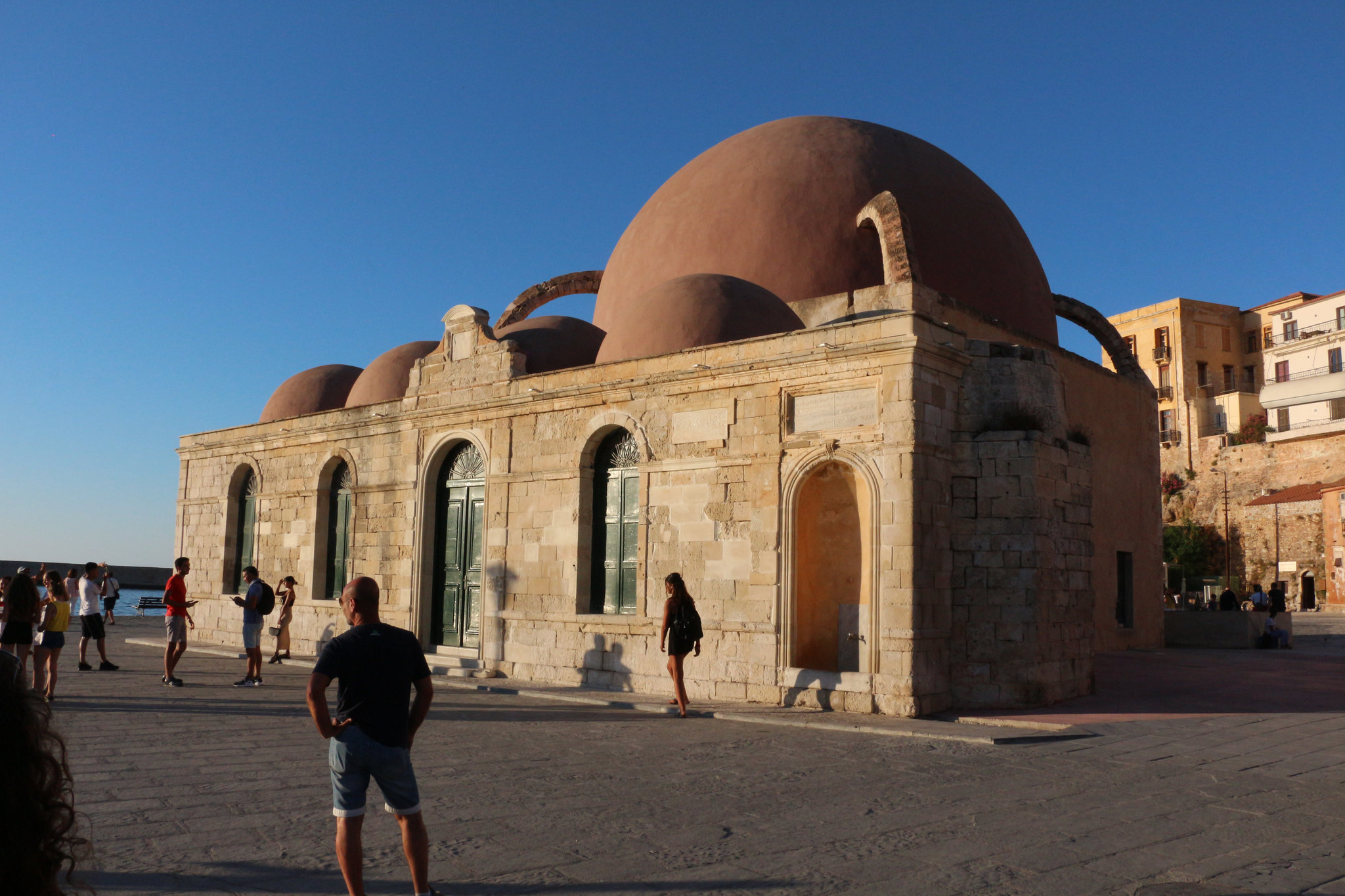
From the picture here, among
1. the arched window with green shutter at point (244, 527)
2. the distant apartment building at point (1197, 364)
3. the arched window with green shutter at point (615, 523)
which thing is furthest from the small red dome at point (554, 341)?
the distant apartment building at point (1197, 364)

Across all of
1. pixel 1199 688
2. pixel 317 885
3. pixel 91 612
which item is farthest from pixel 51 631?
pixel 1199 688

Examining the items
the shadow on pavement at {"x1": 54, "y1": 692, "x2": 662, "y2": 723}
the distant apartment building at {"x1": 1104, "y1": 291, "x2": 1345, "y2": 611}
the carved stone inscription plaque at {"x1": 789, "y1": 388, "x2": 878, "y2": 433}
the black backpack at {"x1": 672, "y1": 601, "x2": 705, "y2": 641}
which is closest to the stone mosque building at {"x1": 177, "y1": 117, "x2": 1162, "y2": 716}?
the carved stone inscription plaque at {"x1": 789, "y1": 388, "x2": 878, "y2": 433}

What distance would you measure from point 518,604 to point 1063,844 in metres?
8.47

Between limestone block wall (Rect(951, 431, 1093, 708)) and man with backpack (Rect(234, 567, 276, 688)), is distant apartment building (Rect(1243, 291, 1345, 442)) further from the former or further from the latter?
man with backpack (Rect(234, 567, 276, 688))

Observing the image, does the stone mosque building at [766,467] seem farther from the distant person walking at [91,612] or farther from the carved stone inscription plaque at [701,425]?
the distant person walking at [91,612]

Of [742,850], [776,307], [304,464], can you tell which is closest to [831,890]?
[742,850]

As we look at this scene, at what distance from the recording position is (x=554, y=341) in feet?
45.5

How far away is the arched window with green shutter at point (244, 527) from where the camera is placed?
1725 centimetres

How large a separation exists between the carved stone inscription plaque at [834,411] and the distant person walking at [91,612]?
323 inches

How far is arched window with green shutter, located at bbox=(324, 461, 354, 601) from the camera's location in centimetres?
1530

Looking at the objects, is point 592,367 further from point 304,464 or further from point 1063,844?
point 1063,844

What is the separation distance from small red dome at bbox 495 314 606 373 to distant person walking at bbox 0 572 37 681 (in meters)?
6.24

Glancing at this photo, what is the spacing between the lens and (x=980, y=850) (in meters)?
4.56

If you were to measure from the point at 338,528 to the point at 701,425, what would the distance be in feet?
24.6
